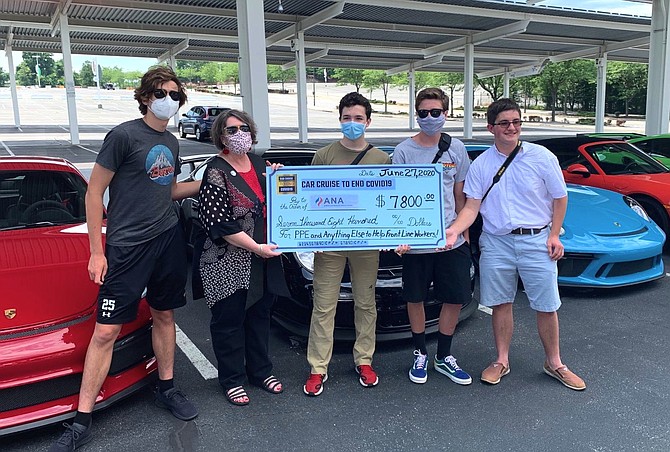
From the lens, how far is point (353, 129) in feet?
10.3

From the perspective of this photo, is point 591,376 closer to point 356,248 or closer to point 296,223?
point 356,248

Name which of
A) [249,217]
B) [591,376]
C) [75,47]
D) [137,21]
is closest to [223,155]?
[249,217]

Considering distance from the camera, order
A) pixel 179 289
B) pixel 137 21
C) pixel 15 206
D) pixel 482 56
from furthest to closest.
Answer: pixel 482 56, pixel 137 21, pixel 15 206, pixel 179 289

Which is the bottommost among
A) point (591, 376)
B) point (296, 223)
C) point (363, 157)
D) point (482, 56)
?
point (591, 376)

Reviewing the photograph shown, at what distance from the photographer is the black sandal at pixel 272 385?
10.7ft

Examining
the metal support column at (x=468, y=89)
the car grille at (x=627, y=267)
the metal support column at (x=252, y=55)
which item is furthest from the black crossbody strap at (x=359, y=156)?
the metal support column at (x=468, y=89)

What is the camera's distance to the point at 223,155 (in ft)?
9.86

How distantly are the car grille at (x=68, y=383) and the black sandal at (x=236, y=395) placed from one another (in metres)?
0.53

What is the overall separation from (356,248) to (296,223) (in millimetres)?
389

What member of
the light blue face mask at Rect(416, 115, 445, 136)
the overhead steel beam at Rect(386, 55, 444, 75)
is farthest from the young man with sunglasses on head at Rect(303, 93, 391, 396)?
the overhead steel beam at Rect(386, 55, 444, 75)

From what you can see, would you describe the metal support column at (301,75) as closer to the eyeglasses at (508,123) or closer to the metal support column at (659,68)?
the metal support column at (659,68)

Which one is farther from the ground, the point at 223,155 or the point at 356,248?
the point at 223,155

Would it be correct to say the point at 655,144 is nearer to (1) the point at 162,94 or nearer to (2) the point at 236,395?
(2) the point at 236,395

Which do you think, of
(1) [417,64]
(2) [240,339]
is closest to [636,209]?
(2) [240,339]
